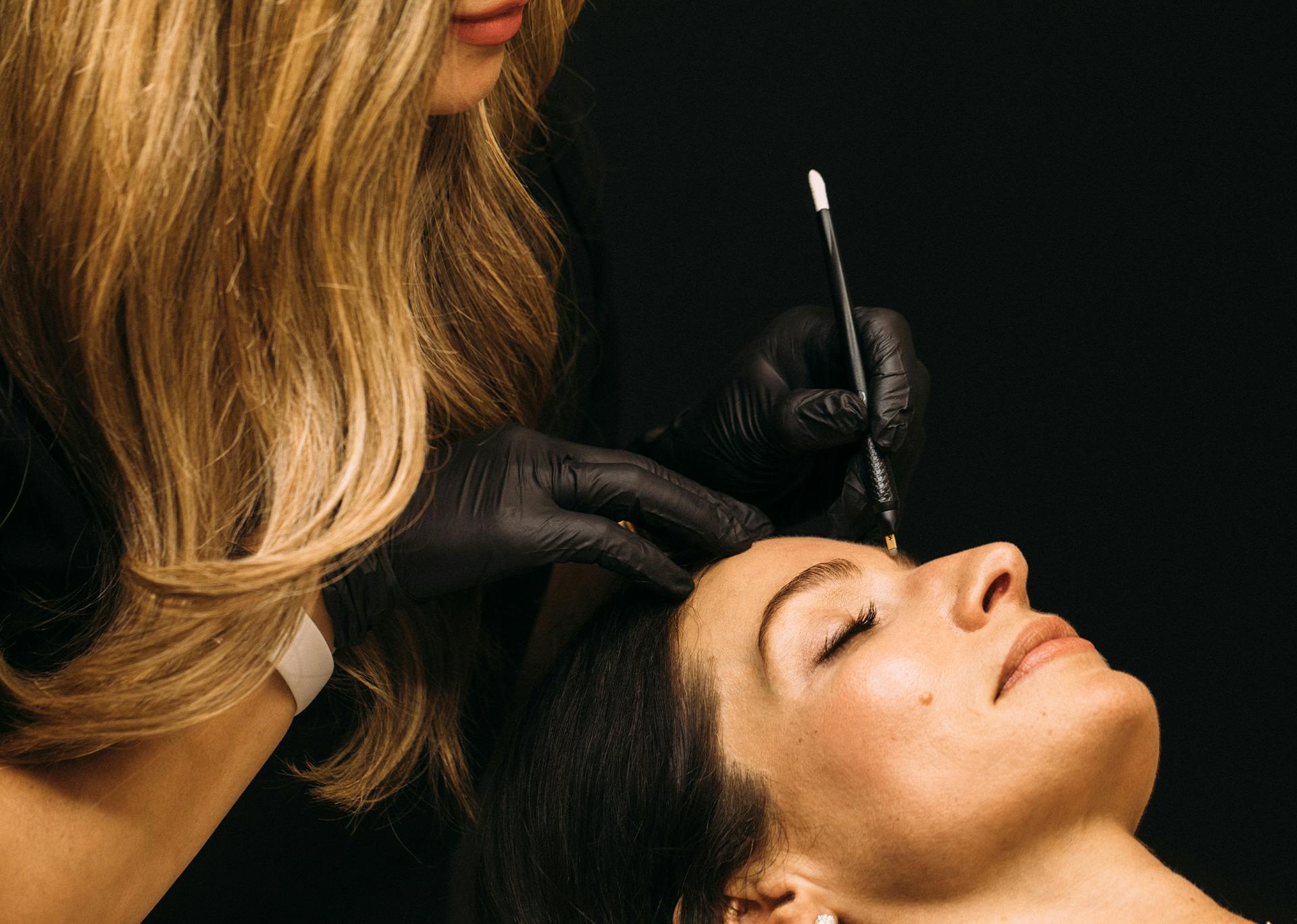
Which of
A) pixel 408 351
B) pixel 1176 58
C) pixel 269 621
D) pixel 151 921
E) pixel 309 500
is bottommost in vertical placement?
pixel 151 921

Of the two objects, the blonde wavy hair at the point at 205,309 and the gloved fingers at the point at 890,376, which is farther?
the gloved fingers at the point at 890,376

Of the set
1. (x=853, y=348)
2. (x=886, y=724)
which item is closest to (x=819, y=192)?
(x=853, y=348)

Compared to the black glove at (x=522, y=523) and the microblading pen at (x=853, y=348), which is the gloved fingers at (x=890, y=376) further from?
the black glove at (x=522, y=523)

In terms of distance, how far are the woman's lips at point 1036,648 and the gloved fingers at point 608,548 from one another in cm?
34

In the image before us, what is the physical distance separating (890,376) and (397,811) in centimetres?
89

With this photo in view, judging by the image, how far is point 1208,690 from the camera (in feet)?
5.67

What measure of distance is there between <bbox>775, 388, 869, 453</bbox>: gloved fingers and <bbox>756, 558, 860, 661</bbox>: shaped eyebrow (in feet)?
0.72

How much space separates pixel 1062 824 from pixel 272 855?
1004 millimetres

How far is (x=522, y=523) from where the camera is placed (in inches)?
47.1

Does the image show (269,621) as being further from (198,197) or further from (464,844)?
(464,844)

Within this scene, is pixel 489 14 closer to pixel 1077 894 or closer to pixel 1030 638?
pixel 1030 638

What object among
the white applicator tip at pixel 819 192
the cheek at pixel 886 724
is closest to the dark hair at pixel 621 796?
the cheek at pixel 886 724

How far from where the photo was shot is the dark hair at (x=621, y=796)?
3.86 ft

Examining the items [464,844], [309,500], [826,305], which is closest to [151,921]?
[464,844]
